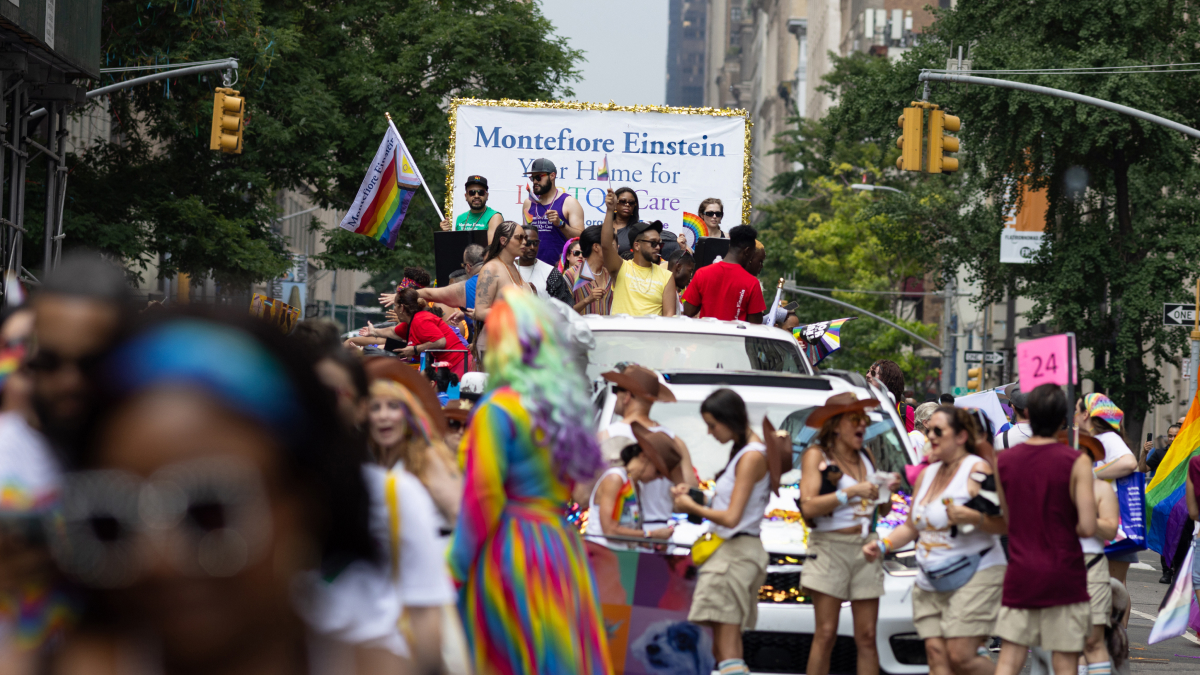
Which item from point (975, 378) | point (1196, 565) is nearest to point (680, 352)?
point (1196, 565)

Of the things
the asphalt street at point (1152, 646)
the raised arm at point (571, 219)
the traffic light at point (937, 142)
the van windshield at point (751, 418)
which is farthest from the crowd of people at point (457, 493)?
the traffic light at point (937, 142)

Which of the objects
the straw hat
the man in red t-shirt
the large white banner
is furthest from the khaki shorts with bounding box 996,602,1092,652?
the large white banner

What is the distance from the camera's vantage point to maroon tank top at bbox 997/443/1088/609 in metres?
6.65

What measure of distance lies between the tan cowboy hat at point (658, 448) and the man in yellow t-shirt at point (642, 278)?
404 cm

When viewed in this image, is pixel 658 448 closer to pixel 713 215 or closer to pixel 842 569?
pixel 842 569

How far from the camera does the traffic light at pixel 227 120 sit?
817 inches

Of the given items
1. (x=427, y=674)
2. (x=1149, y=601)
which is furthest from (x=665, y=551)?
(x=1149, y=601)

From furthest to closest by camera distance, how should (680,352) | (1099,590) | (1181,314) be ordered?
(1181,314) < (680,352) < (1099,590)

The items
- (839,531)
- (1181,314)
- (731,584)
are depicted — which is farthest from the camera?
(1181,314)

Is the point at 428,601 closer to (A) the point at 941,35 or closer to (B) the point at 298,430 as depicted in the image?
(B) the point at 298,430

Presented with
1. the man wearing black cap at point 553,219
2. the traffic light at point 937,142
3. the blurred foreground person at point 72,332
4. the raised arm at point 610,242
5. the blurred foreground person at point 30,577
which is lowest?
the blurred foreground person at point 30,577

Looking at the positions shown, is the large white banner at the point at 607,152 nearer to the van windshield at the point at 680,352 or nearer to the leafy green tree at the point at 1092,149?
the van windshield at the point at 680,352

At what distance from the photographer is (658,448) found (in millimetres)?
6945

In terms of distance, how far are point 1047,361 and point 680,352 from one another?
2.31m
